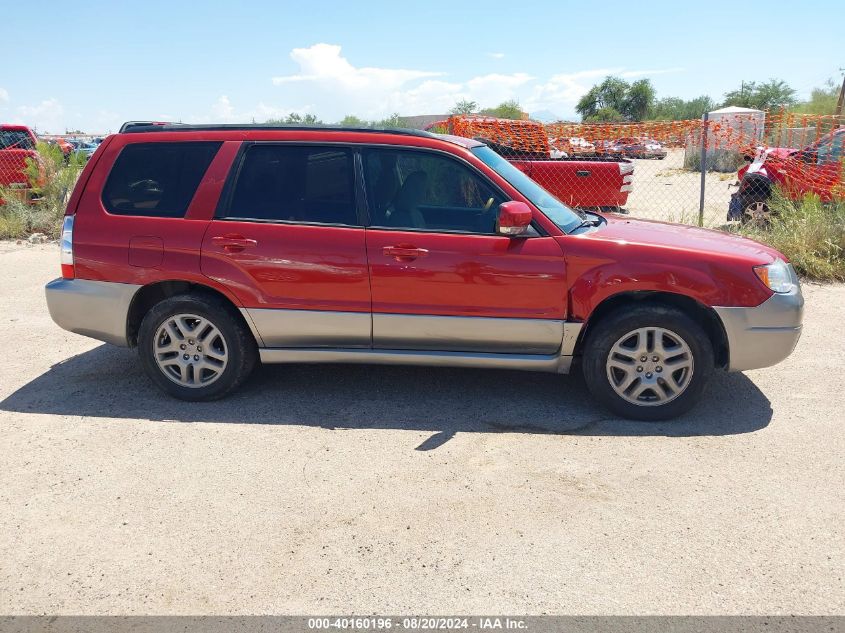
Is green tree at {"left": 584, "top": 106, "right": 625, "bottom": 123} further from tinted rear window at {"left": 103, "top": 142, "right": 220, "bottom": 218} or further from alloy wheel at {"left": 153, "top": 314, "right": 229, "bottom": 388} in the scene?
alloy wheel at {"left": 153, "top": 314, "right": 229, "bottom": 388}

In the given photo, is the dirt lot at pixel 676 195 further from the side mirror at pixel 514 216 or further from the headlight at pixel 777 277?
the side mirror at pixel 514 216

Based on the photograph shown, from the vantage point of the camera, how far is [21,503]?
11.8 feet

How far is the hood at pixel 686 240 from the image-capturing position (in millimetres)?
4477

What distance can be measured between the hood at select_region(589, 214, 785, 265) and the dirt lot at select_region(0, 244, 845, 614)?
41.7 inches

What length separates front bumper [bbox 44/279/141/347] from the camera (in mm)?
4824

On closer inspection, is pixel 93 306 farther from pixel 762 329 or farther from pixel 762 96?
pixel 762 96

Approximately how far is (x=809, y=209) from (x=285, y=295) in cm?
719

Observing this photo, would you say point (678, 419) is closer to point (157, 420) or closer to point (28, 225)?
point (157, 420)

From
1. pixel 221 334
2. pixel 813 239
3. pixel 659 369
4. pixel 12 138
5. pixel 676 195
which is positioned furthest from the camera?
pixel 676 195

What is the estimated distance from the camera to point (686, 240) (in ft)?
15.3

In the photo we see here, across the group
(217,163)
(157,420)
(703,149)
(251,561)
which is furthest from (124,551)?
(703,149)

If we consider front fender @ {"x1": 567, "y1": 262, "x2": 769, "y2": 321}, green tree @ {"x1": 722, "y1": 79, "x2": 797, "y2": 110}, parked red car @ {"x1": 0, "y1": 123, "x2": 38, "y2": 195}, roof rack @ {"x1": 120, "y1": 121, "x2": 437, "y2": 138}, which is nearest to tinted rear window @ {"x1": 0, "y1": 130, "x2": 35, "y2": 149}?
parked red car @ {"x1": 0, "y1": 123, "x2": 38, "y2": 195}

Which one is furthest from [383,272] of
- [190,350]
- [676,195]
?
[676,195]

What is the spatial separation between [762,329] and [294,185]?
10.4ft
